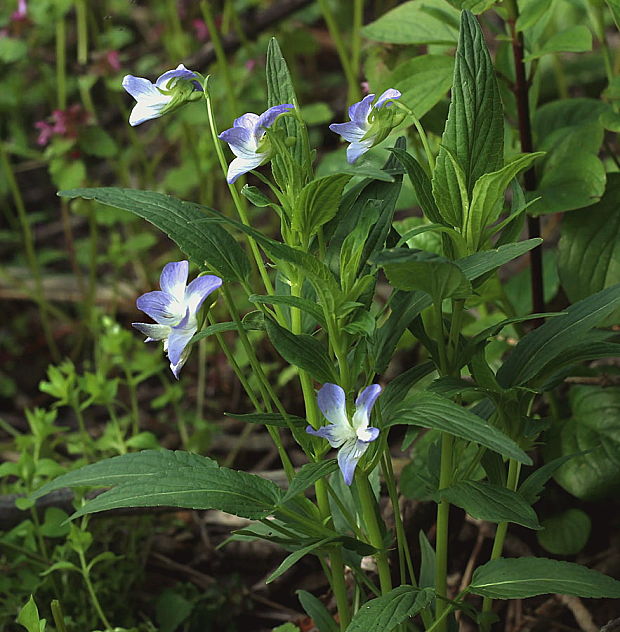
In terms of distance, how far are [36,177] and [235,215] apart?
0.98 m

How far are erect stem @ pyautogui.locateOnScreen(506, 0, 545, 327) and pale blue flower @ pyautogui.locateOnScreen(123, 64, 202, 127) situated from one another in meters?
0.55

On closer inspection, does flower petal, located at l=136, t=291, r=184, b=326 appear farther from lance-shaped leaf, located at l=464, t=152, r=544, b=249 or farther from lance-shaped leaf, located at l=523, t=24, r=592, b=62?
lance-shaped leaf, located at l=523, t=24, r=592, b=62

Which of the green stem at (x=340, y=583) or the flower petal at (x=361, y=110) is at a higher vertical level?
the flower petal at (x=361, y=110)

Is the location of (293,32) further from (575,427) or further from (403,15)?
(575,427)

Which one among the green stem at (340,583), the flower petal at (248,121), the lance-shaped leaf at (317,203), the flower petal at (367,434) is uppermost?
the flower petal at (248,121)

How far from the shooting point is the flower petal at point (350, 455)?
28.3 inches

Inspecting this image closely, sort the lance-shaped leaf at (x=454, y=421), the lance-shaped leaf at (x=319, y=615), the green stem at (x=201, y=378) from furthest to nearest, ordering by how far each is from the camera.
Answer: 1. the green stem at (x=201, y=378)
2. the lance-shaped leaf at (x=319, y=615)
3. the lance-shaped leaf at (x=454, y=421)

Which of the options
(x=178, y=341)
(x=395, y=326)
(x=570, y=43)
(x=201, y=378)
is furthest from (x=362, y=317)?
(x=201, y=378)

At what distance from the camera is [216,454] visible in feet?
5.75

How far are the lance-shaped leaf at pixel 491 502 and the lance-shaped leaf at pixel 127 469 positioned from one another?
26 cm

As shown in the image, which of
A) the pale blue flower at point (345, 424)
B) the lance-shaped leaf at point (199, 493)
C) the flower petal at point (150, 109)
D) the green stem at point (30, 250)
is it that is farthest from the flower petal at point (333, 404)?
the green stem at point (30, 250)

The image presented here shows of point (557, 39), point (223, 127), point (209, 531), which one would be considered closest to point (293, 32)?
point (223, 127)

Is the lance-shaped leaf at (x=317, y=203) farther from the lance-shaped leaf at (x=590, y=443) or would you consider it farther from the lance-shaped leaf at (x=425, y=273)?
the lance-shaped leaf at (x=590, y=443)

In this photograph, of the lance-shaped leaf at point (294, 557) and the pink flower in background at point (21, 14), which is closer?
the lance-shaped leaf at point (294, 557)
